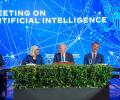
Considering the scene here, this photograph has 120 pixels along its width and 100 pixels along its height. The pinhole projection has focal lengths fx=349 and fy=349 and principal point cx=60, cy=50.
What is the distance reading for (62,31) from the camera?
932 centimetres

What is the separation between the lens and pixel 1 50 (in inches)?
363

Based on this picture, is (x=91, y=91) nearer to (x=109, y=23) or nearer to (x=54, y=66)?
(x=54, y=66)

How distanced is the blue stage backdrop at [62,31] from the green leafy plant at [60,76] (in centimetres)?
479

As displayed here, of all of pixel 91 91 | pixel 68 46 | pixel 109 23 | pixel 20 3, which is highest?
pixel 20 3

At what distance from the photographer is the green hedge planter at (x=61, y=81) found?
14.4 ft

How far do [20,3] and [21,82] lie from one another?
5101mm

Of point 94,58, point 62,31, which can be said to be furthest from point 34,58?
point 62,31

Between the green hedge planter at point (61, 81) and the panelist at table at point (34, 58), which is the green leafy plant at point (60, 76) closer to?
the green hedge planter at point (61, 81)

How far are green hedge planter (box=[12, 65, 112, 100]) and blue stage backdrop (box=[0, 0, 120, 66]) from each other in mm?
4785

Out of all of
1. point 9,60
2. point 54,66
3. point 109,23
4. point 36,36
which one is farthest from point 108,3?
point 54,66

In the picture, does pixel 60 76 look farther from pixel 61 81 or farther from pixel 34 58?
pixel 34 58

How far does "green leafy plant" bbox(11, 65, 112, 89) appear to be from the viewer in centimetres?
448

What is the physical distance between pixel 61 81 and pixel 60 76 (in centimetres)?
7

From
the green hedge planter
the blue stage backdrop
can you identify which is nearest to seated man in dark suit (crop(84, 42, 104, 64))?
the blue stage backdrop
